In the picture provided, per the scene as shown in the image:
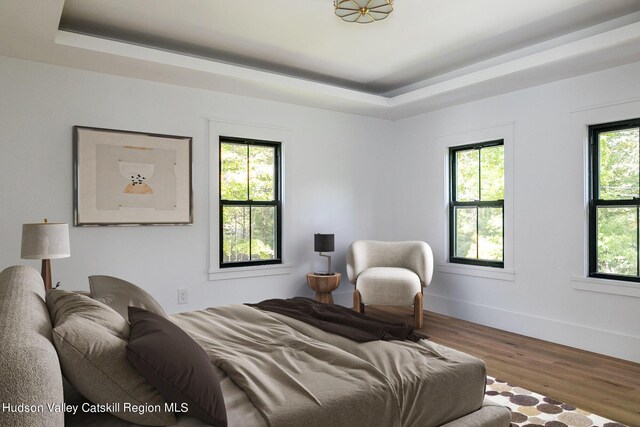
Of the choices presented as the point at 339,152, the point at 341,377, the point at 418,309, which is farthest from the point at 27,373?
the point at 339,152

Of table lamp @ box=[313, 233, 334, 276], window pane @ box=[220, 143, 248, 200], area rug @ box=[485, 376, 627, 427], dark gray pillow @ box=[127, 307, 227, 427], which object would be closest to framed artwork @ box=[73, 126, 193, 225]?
window pane @ box=[220, 143, 248, 200]

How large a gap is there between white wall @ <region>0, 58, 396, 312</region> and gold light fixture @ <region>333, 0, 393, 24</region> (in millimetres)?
1895

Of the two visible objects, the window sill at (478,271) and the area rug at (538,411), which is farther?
the window sill at (478,271)

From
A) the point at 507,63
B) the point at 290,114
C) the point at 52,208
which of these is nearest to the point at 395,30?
the point at 507,63

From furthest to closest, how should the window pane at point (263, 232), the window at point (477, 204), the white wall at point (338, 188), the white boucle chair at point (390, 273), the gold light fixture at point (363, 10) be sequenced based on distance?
the window pane at point (263, 232), the window at point (477, 204), the white boucle chair at point (390, 273), the white wall at point (338, 188), the gold light fixture at point (363, 10)

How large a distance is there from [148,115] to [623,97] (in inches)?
171

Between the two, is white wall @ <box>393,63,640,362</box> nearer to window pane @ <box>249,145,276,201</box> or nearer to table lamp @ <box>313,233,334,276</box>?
table lamp @ <box>313,233,334,276</box>

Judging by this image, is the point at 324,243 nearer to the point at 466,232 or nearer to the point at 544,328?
the point at 466,232

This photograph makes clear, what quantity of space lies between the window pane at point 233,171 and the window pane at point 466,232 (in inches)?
101

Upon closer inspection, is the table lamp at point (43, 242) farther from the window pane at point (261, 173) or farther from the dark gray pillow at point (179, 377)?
the window pane at point (261, 173)

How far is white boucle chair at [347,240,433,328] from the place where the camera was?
4.69 m

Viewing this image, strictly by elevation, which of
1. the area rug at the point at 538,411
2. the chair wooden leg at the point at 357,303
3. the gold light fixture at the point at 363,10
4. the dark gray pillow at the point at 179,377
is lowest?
the area rug at the point at 538,411

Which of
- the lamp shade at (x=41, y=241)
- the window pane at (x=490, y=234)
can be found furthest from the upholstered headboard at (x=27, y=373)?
the window pane at (x=490, y=234)

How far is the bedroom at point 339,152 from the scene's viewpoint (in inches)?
145
